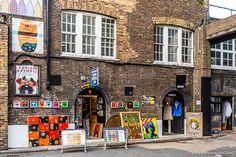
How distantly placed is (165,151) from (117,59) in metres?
5.22

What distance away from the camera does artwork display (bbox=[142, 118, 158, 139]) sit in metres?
17.1

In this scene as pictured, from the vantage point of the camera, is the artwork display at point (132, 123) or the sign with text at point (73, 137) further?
the artwork display at point (132, 123)

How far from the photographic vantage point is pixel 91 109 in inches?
704

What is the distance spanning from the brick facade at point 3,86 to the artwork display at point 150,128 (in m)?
6.57

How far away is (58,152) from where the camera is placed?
44.4 feet

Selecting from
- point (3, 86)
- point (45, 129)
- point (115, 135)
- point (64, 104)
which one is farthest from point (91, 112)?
point (3, 86)

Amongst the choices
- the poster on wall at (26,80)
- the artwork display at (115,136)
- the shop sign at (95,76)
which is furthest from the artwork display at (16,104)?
the artwork display at (115,136)

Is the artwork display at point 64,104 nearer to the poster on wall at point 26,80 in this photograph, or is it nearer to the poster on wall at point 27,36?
the poster on wall at point 26,80

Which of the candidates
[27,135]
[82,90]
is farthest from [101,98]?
[27,135]

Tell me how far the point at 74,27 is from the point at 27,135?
5187mm

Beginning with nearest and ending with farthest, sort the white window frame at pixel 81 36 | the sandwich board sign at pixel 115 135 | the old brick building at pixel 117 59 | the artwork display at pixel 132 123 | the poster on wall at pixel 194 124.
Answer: the sandwich board sign at pixel 115 135
the old brick building at pixel 117 59
the white window frame at pixel 81 36
the artwork display at pixel 132 123
the poster on wall at pixel 194 124

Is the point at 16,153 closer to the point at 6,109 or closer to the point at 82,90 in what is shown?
the point at 6,109

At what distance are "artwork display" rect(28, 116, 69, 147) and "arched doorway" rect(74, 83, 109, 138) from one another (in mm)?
1382

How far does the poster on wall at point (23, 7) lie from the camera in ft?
46.5
